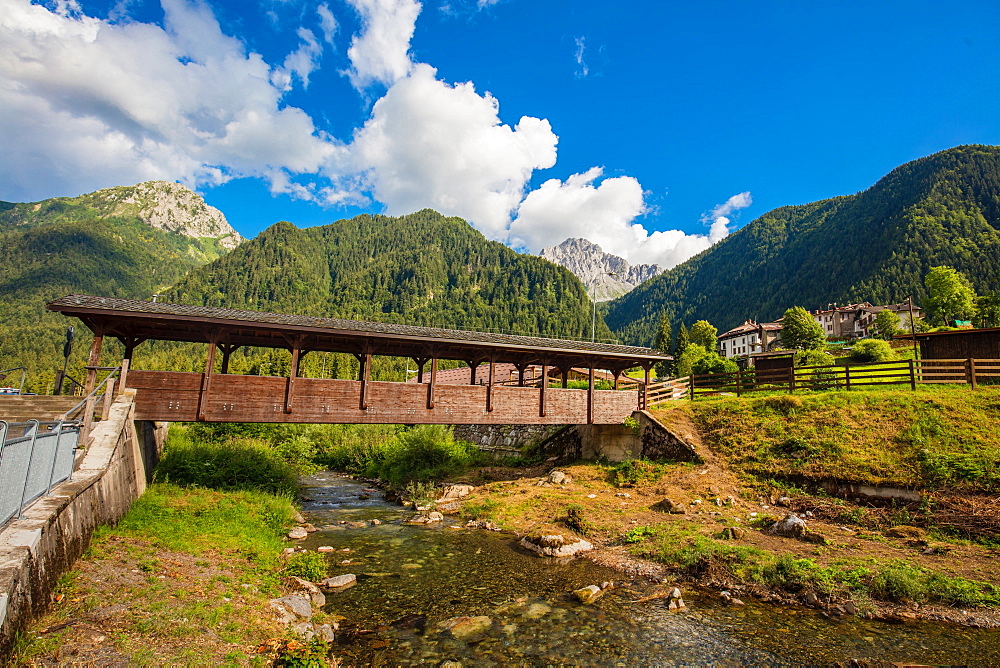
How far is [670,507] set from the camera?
1725 centimetres

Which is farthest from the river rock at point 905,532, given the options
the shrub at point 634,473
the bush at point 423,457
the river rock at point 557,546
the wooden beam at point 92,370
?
the wooden beam at point 92,370

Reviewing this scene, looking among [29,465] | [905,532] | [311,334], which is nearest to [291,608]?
[29,465]

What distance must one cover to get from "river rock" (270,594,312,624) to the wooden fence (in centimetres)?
2247

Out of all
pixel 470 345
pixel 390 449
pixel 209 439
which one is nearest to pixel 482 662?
pixel 470 345

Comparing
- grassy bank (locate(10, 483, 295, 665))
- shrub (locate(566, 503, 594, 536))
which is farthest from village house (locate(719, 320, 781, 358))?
grassy bank (locate(10, 483, 295, 665))

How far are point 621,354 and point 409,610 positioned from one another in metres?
17.6

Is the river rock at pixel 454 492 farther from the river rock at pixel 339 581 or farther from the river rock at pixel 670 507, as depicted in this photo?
the river rock at pixel 339 581

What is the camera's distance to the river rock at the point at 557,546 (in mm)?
14211

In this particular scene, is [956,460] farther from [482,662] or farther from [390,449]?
[390,449]

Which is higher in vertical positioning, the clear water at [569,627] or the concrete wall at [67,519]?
the concrete wall at [67,519]

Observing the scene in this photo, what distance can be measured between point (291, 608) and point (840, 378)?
85.3 ft

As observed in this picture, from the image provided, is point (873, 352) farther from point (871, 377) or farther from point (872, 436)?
point (872, 436)

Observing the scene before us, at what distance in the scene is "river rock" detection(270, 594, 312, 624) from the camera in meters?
8.87

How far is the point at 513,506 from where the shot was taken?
1944 centimetres
